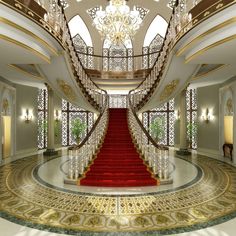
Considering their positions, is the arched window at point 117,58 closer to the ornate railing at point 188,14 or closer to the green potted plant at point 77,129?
the green potted plant at point 77,129

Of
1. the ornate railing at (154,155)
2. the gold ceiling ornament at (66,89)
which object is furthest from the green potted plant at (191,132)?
the gold ceiling ornament at (66,89)

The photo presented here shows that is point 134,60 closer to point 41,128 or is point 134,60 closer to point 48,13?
point 41,128

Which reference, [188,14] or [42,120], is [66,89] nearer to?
[188,14]

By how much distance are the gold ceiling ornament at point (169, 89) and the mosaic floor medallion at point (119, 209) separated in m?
3.82

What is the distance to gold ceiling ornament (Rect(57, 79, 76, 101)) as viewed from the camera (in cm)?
823

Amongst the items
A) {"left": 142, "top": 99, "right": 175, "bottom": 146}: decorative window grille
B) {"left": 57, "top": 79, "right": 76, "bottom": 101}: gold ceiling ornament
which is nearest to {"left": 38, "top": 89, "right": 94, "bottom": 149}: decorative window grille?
{"left": 142, "top": 99, "right": 175, "bottom": 146}: decorative window grille

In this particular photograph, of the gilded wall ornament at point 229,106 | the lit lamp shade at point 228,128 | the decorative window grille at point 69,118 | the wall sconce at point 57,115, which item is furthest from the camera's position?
the decorative window grille at point 69,118

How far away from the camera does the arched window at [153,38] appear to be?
15883 millimetres

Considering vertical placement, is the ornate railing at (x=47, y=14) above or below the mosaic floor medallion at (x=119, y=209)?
above

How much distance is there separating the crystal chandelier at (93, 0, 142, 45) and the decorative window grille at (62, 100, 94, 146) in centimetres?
833

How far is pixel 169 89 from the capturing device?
8891mm

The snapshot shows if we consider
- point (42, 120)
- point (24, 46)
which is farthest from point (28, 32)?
point (42, 120)

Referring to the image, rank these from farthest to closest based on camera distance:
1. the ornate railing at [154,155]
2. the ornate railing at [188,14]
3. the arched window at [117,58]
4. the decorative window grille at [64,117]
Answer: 1. the arched window at [117,58]
2. the decorative window grille at [64,117]
3. the ornate railing at [154,155]
4. the ornate railing at [188,14]

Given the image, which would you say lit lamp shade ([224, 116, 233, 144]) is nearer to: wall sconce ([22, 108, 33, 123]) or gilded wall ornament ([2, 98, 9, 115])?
wall sconce ([22, 108, 33, 123])
